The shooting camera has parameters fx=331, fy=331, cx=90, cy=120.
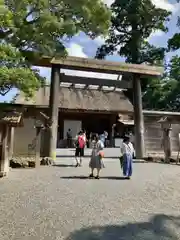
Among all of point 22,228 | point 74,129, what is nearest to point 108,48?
point 74,129

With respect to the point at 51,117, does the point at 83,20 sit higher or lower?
higher

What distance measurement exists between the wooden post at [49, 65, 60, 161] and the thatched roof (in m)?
11.3

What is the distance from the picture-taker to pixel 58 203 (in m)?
7.90

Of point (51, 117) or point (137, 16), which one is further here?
point (137, 16)

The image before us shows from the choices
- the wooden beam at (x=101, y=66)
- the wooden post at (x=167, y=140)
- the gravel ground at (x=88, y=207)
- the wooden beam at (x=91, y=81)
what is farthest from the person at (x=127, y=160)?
the wooden beam at (x=91, y=81)

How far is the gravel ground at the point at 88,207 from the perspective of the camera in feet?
19.2

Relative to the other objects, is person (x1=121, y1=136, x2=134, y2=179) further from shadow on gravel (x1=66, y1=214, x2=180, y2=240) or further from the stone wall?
the stone wall

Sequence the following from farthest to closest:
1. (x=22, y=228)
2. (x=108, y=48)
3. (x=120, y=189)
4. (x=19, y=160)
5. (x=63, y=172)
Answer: (x=108, y=48), (x=19, y=160), (x=63, y=172), (x=120, y=189), (x=22, y=228)

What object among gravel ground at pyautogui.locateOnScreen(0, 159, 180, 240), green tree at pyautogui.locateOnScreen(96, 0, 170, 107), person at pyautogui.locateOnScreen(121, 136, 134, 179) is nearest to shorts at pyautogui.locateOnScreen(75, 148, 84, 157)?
gravel ground at pyautogui.locateOnScreen(0, 159, 180, 240)

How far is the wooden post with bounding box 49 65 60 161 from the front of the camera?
54.8 ft

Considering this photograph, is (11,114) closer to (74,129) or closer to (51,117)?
(51,117)

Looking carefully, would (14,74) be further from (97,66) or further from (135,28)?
(135,28)

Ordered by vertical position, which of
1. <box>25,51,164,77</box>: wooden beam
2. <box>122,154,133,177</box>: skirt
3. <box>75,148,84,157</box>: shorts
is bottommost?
<box>122,154,133,177</box>: skirt

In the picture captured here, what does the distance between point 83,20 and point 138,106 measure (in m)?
8.02
